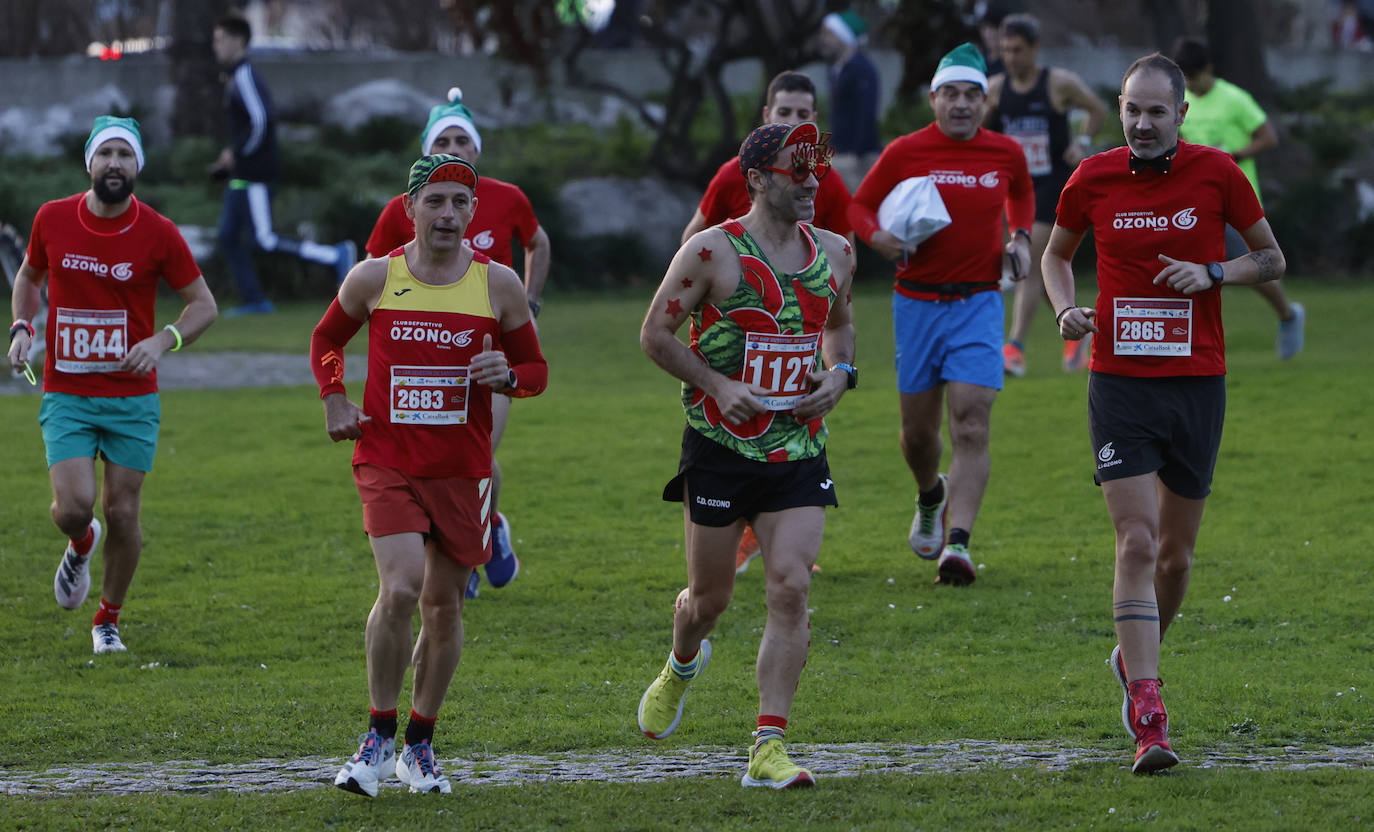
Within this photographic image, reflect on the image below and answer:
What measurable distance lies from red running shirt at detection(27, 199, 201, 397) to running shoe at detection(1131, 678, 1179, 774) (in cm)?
451

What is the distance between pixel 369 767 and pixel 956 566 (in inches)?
165

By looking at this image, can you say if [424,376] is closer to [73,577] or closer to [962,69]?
[73,577]

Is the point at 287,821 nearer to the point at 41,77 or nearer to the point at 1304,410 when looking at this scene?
the point at 1304,410

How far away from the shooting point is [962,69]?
31.0 ft

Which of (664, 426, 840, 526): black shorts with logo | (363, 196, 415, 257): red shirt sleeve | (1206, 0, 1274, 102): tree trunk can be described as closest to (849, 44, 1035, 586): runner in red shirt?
(363, 196, 415, 257): red shirt sleeve

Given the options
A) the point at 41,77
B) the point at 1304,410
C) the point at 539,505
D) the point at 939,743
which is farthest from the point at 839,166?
the point at 41,77

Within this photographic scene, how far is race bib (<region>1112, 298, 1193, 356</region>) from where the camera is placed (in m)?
6.31

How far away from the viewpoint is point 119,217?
26.9 ft

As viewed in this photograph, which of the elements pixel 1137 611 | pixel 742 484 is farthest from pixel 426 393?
pixel 1137 611

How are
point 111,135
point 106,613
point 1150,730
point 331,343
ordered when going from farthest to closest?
1. point 106,613
2. point 111,135
3. point 331,343
4. point 1150,730

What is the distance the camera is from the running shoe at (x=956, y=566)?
9195 millimetres

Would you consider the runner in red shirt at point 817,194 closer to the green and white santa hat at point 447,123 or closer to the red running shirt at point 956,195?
the red running shirt at point 956,195

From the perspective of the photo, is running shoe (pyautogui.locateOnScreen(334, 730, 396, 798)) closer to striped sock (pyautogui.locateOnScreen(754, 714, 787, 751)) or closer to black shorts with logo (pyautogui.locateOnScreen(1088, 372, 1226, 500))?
striped sock (pyautogui.locateOnScreen(754, 714, 787, 751))

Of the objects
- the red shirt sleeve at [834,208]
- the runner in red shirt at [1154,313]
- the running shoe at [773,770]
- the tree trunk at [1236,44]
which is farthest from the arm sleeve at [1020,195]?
the tree trunk at [1236,44]
